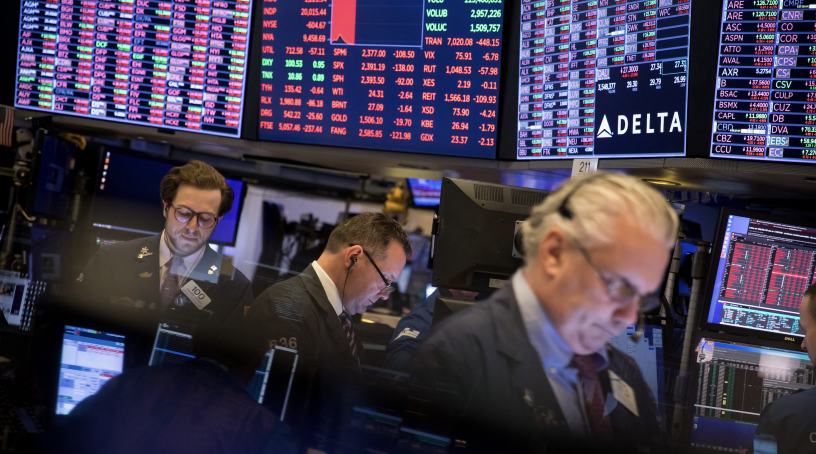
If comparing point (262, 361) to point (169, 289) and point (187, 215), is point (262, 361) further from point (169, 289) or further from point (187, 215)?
point (187, 215)

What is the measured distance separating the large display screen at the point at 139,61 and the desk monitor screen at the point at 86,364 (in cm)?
252

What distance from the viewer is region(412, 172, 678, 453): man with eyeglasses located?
0.82m

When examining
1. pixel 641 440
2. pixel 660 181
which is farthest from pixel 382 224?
pixel 660 181

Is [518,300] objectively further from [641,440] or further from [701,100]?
[701,100]

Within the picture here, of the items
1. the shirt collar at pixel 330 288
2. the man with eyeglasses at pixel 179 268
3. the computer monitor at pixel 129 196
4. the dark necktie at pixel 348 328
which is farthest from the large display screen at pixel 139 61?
the dark necktie at pixel 348 328

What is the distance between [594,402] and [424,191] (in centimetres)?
371

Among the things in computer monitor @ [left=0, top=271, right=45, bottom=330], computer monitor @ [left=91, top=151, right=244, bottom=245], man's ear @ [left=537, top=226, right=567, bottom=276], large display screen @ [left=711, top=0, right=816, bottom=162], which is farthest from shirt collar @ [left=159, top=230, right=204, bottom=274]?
large display screen @ [left=711, top=0, right=816, bottom=162]

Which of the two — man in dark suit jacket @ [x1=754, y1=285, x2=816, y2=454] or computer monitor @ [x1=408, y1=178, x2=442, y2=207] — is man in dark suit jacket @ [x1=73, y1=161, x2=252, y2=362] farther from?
computer monitor @ [x1=408, y1=178, x2=442, y2=207]

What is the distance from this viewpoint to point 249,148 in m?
3.58

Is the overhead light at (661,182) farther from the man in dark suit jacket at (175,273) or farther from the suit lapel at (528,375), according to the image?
the suit lapel at (528,375)

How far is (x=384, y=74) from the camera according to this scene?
127 inches

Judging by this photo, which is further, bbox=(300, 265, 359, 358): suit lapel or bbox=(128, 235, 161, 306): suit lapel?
bbox=(300, 265, 359, 358): suit lapel

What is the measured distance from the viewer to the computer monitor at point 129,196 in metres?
3.82

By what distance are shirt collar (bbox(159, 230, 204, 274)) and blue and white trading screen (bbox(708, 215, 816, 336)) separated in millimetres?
2042
